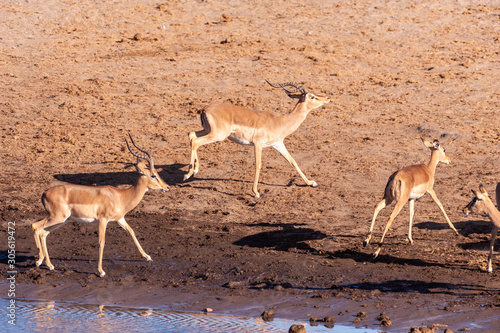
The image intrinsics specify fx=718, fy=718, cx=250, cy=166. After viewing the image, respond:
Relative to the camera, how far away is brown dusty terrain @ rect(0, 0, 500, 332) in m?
8.70

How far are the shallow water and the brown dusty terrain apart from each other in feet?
0.64

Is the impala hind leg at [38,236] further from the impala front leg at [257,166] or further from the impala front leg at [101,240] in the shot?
the impala front leg at [257,166]

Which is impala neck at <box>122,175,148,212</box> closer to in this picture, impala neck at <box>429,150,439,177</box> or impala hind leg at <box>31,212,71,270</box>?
impala hind leg at <box>31,212,71,270</box>

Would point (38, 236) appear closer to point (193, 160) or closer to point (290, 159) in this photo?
point (193, 160)

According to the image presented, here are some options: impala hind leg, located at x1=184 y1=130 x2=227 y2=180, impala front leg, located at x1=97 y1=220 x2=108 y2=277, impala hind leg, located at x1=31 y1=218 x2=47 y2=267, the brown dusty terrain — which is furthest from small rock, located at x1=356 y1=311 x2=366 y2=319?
impala hind leg, located at x1=184 y1=130 x2=227 y2=180

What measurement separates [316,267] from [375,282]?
860 mm

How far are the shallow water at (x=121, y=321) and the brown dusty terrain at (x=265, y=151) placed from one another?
0.20 meters

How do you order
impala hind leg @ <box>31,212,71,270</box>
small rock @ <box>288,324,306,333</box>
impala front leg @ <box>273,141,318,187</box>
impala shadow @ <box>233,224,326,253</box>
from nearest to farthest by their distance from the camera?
1. small rock @ <box>288,324,306,333</box>
2. impala hind leg @ <box>31,212,71,270</box>
3. impala shadow @ <box>233,224,326,253</box>
4. impala front leg @ <box>273,141,318,187</box>

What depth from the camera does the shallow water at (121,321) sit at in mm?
7577

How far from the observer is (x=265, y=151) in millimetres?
13969

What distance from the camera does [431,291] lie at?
818cm

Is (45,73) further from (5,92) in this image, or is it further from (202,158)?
(202,158)

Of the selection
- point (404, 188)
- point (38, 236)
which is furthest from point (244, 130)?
point (38, 236)

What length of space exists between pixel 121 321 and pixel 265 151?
6478mm
